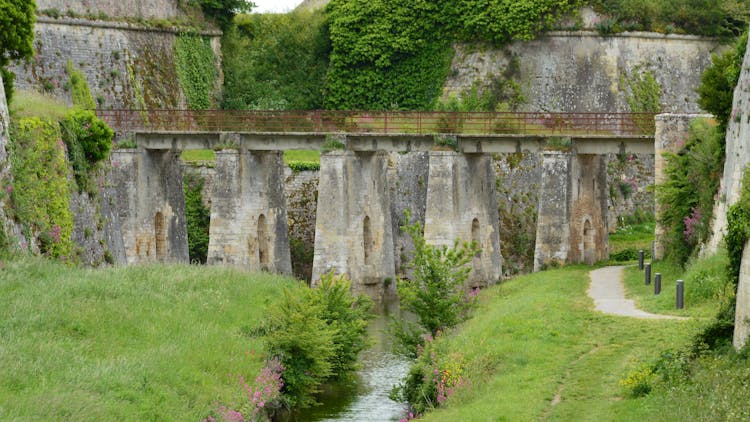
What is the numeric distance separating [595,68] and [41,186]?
3484 cm

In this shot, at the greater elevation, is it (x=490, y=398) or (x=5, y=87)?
(x=5, y=87)

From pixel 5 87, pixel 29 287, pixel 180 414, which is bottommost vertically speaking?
pixel 180 414

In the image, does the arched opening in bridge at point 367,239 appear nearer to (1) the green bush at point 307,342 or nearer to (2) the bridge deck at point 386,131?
(2) the bridge deck at point 386,131

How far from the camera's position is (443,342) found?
31.6m

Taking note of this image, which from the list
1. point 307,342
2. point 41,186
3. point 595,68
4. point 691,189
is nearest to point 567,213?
point 691,189

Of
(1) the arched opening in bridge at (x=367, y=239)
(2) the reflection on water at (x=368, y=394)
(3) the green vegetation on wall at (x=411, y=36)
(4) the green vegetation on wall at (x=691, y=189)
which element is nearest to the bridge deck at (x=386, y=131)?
(1) the arched opening in bridge at (x=367, y=239)

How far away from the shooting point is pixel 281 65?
237ft

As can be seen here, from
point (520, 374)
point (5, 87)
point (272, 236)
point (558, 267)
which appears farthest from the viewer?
point (272, 236)

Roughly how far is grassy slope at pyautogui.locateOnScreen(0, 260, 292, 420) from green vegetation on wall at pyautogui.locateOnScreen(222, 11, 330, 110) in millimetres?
34858

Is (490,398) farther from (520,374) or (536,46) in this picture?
(536,46)

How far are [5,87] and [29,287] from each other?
32.7 ft

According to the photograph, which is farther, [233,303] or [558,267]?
[558,267]

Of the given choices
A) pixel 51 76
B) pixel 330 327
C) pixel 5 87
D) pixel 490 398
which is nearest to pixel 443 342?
pixel 330 327

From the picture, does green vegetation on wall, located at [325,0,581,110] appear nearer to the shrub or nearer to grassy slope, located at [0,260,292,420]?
grassy slope, located at [0,260,292,420]
